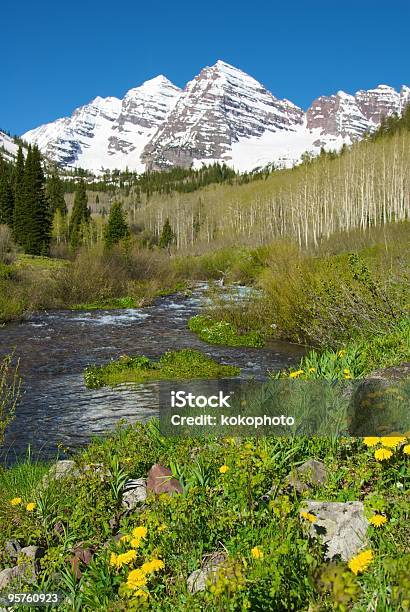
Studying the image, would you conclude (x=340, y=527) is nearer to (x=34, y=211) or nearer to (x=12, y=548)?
(x=12, y=548)

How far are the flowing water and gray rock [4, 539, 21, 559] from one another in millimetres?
1345

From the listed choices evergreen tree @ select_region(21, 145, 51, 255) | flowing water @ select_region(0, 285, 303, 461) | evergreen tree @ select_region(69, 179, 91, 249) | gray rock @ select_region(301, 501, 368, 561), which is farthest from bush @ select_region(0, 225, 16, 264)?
gray rock @ select_region(301, 501, 368, 561)

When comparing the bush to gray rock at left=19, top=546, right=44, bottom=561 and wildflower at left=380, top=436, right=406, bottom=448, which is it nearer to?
gray rock at left=19, top=546, right=44, bottom=561

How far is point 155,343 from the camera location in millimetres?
18375

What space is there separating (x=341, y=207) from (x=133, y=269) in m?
37.2

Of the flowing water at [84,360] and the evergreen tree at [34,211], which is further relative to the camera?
the evergreen tree at [34,211]

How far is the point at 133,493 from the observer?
461cm

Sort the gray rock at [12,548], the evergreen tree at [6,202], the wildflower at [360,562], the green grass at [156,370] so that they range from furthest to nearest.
A: the evergreen tree at [6,202]
the green grass at [156,370]
the gray rock at [12,548]
the wildflower at [360,562]

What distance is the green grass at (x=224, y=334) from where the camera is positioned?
59.0ft

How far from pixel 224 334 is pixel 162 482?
47.8 ft

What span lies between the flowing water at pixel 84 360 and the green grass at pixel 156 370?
38 centimetres

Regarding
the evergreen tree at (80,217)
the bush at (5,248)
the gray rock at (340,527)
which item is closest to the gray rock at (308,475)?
the gray rock at (340,527)

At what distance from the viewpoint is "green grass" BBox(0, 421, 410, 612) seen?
8.62 ft

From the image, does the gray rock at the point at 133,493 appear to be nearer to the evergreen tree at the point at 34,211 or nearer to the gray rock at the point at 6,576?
the gray rock at the point at 6,576
